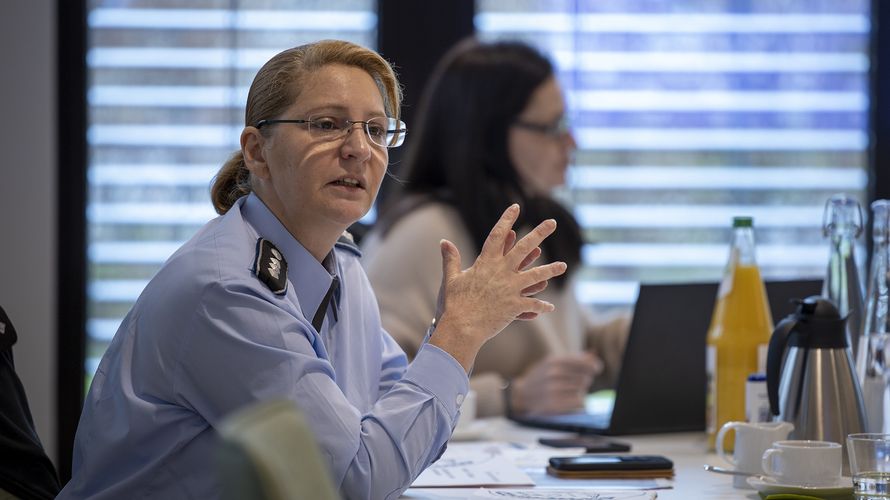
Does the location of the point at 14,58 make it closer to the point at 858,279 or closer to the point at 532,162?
the point at 532,162

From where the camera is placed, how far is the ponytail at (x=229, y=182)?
5.07 ft

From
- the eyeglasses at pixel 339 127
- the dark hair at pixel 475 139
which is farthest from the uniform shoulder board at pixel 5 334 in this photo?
the dark hair at pixel 475 139

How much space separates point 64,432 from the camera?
3199 mm

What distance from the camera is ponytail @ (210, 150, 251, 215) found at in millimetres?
1545

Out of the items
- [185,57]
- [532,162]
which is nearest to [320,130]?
[532,162]

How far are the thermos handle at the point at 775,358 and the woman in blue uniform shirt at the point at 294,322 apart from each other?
0.35m

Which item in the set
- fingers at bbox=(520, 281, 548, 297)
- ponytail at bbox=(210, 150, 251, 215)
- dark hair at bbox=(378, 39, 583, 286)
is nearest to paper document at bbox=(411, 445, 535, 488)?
fingers at bbox=(520, 281, 548, 297)

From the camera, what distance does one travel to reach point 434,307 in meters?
2.48

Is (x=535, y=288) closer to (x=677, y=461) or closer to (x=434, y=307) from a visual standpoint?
(x=677, y=461)

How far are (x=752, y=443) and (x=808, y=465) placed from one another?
0.44 feet

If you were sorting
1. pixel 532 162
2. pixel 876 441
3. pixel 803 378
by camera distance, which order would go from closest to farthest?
pixel 876 441 → pixel 803 378 → pixel 532 162

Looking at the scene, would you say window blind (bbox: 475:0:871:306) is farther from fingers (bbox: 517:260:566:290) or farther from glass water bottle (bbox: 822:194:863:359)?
fingers (bbox: 517:260:566:290)

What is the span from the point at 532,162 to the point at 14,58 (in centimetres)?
154

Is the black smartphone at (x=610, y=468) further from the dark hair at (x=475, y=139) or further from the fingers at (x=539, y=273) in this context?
the dark hair at (x=475, y=139)
